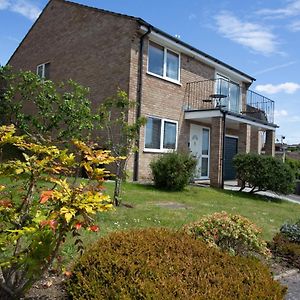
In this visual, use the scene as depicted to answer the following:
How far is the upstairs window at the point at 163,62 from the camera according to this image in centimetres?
1533

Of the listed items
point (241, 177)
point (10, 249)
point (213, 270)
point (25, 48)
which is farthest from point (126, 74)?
point (213, 270)

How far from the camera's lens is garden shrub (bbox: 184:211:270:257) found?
4734 millimetres

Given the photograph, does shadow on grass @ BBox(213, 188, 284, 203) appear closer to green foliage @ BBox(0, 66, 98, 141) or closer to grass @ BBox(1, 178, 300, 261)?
grass @ BBox(1, 178, 300, 261)

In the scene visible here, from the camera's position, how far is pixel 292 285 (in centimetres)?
481

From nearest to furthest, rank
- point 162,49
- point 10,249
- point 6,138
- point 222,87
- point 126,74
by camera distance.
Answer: point 6,138 → point 10,249 → point 126,74 → point 162,49 → point 222,87

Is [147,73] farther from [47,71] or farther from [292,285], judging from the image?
[292,285]

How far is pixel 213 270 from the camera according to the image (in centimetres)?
337

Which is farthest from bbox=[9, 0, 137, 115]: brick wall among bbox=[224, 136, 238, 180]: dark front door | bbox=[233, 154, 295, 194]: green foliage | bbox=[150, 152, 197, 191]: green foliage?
bbox=[224, 136, 238, 180]: dark front door

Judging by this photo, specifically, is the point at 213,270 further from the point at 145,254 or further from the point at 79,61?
the point at 79,61

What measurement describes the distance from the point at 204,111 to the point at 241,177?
336 centimetres

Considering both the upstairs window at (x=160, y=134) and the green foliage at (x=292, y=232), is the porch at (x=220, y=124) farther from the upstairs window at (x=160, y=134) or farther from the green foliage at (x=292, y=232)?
the green foliage at (x=292, y=232)

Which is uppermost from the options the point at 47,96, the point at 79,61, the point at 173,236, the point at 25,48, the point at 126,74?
the point at 25,48

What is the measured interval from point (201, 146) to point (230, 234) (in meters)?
14.0

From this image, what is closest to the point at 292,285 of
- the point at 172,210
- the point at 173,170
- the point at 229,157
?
the point at 172,210
